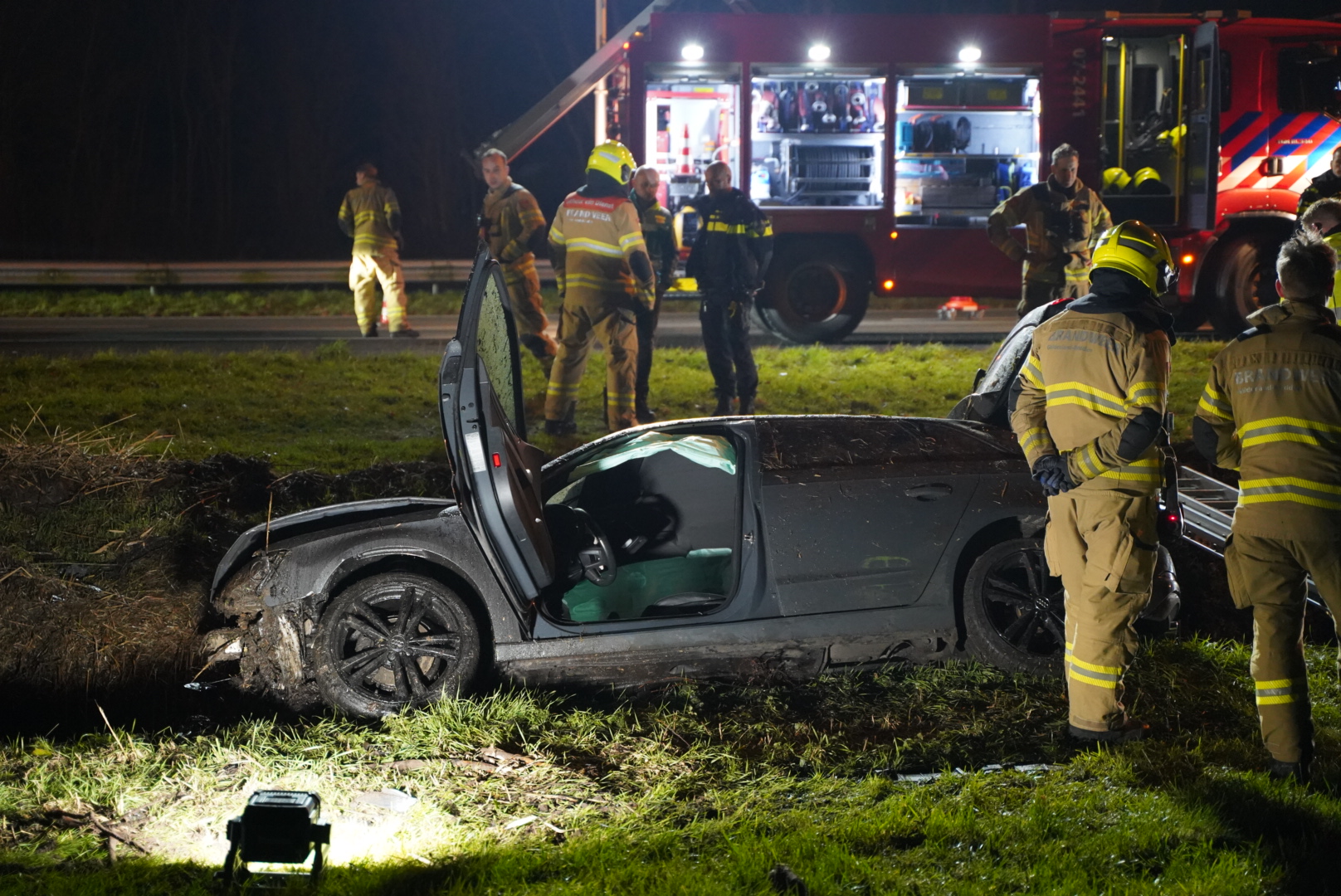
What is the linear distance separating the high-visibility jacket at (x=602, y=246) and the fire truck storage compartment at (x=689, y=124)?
4236 mm

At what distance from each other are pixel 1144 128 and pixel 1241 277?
1736 mm

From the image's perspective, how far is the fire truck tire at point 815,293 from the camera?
1252cm

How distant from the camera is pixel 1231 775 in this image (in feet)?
12.1

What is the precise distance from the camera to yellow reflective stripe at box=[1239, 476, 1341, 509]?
364cm

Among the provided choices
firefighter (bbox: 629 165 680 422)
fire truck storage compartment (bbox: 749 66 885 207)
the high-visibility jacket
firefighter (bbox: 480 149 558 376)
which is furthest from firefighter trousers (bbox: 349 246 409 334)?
the high-visibility jacket

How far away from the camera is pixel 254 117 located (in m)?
34.2

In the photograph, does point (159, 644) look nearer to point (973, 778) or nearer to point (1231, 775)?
point (973, 778)

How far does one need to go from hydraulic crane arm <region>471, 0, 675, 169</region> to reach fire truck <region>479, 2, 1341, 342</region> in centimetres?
5

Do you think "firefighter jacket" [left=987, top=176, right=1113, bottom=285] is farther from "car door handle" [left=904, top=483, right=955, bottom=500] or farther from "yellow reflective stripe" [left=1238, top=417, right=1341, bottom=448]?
"yellow reflective stripe" [left=1238, top=417, right=1341, bottom=448]

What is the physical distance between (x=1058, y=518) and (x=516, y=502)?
1794 millimetres

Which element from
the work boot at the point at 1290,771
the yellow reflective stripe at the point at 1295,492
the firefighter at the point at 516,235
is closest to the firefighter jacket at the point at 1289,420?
the yellow reflective stripe at the point at 1295,492

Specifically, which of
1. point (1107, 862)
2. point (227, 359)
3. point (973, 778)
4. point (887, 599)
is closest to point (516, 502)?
point (887, 599)

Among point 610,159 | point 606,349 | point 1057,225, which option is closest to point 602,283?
point 606,349

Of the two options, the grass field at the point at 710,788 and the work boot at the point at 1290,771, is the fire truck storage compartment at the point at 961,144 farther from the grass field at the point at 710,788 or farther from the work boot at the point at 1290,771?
the work boot at the point at 1290,771
